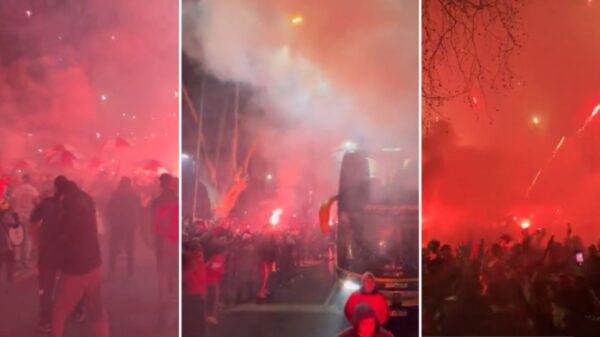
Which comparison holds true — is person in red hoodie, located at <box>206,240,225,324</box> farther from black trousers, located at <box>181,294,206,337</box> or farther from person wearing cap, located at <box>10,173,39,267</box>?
person wearing cap, located at <box>10,173,39,267</box>

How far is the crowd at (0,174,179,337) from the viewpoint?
2533 mm

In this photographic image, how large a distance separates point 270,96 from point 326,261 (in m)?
0.81

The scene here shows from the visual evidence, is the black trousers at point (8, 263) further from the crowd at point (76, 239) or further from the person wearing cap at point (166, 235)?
the person wearing cap at point (166, 235)

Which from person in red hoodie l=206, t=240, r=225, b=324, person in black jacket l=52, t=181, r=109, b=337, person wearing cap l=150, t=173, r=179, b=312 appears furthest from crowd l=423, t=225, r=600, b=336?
person in black jacket l=52, t=181, r=109, b=337

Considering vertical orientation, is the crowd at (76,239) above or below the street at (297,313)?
above

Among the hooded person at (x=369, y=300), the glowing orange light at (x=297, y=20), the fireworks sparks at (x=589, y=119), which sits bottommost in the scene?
the hooded person at (x=369, y=300)

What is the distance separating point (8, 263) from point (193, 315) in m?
0.91

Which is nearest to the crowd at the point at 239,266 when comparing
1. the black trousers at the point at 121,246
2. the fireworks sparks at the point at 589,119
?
the black trousers at the point at 121,246

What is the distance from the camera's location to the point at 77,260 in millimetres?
2539

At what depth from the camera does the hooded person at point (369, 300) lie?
251 cm

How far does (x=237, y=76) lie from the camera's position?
2.53m

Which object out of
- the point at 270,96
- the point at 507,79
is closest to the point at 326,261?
the point at 270,96

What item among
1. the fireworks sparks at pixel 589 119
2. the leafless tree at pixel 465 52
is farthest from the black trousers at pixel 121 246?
the fireworks sparks at pixel 589 119

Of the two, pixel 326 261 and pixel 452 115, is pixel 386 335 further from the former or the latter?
pixel 452 115
